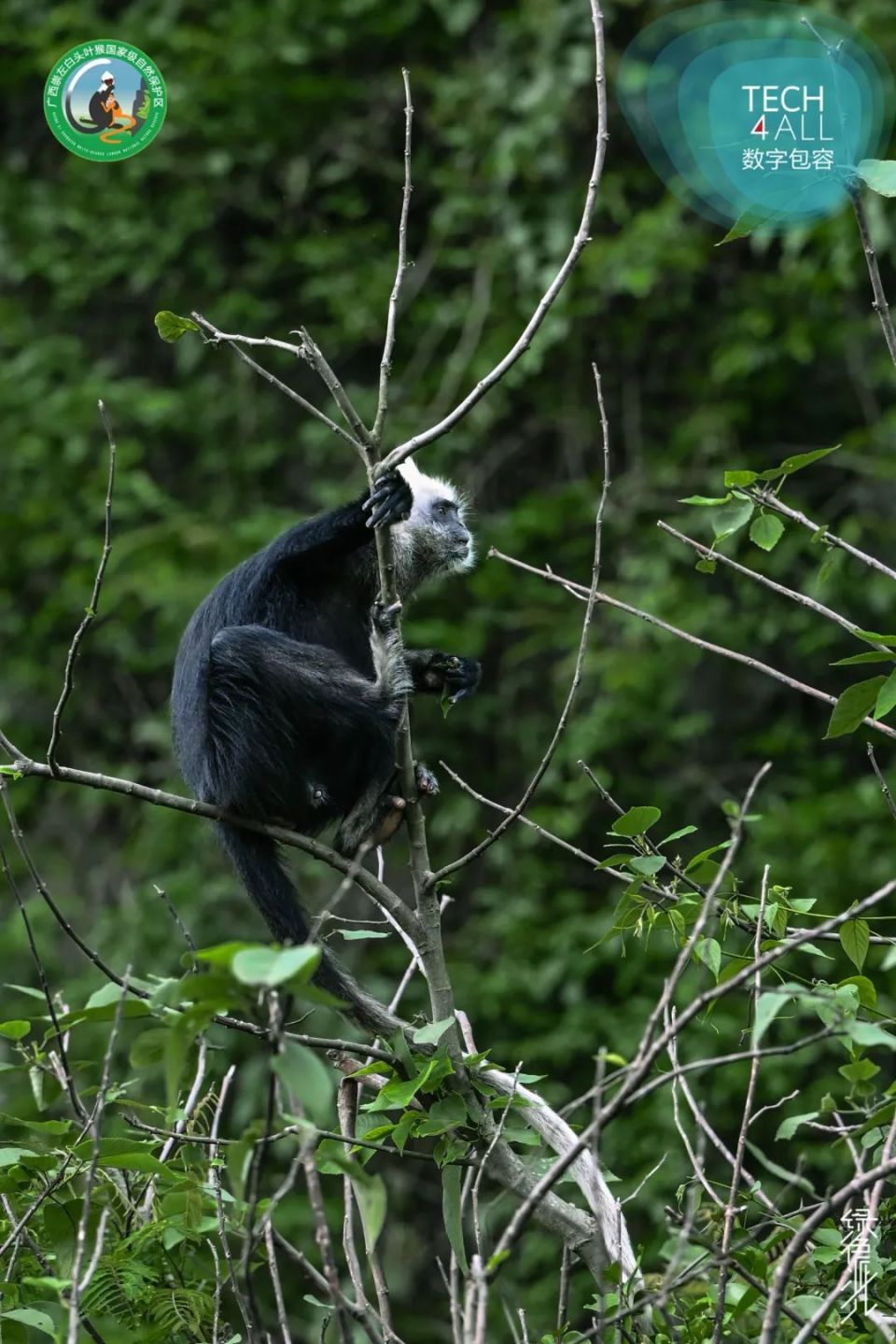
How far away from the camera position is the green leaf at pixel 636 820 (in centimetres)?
223

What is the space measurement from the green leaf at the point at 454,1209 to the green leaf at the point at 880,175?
1.46m

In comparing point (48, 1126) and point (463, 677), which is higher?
point (48, 1126)

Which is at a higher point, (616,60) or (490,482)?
(616,60)

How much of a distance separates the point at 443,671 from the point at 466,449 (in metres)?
2.89

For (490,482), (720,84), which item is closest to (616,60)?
(720,84)

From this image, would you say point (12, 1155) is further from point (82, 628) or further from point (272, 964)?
point (272, 964)

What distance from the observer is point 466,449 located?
6.71 m

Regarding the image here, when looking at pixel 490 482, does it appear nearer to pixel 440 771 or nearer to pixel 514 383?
pixel 514 383

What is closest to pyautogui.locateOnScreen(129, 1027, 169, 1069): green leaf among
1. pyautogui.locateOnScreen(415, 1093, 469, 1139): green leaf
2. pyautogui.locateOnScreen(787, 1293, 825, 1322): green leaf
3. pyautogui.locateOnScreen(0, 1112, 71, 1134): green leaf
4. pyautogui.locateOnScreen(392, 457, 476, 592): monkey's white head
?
pyautogui.locateOnScreen(0, 1112, 71, 1134): green leaf

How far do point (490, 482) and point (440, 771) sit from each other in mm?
1256

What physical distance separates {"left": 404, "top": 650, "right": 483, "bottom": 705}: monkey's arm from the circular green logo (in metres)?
1.33

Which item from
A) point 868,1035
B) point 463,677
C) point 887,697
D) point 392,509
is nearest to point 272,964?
point 868,1035

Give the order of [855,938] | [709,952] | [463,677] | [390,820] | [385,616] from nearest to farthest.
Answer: [709,952] < [855,938] < [385,616] < [390,820] < [463,677]

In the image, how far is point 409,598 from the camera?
4.44 metres
